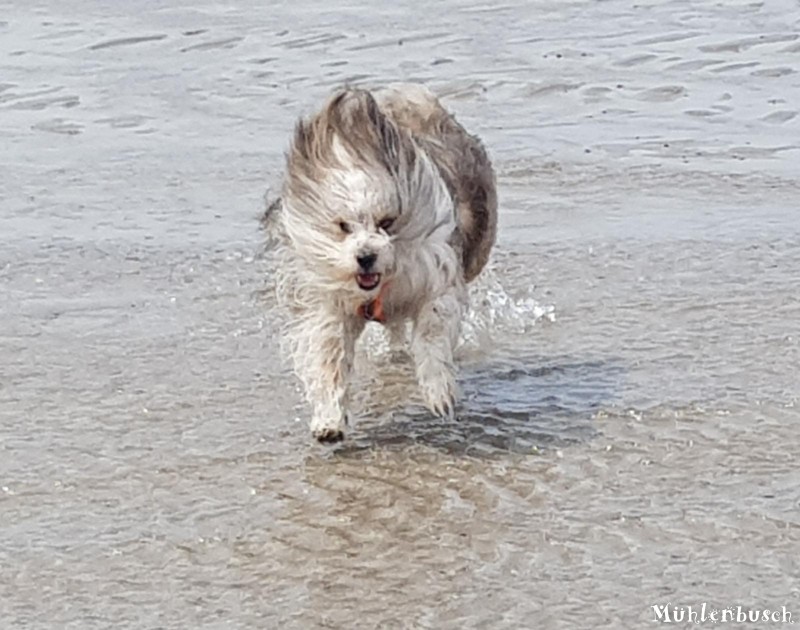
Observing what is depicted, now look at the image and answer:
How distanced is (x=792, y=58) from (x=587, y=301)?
173 inches

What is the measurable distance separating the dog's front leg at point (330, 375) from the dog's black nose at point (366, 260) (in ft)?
1.32

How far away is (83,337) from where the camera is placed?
7.03m

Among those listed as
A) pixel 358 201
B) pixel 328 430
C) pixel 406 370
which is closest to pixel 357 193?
pixel 358 201

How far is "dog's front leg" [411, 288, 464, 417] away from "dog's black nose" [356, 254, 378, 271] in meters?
0.43

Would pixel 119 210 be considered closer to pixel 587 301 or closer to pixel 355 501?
pixel 587 301

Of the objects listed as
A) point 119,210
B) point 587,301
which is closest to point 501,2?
point 119,210

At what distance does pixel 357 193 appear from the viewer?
5789 mm

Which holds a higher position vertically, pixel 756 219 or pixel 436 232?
pixel 436 232

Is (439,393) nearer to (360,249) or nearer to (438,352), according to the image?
(438,352)

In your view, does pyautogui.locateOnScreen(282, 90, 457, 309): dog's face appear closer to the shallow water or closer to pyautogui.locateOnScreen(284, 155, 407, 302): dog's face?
pyautogui.locateOnScreen(284, 155, 407, 302): dog's face

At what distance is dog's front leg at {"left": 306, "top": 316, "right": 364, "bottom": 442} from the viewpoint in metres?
6.02

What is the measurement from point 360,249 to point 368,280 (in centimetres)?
12

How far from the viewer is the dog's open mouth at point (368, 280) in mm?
5848

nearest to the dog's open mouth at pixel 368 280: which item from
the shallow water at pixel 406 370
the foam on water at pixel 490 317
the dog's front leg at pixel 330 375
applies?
the dog's front leg at pixel 330 375
